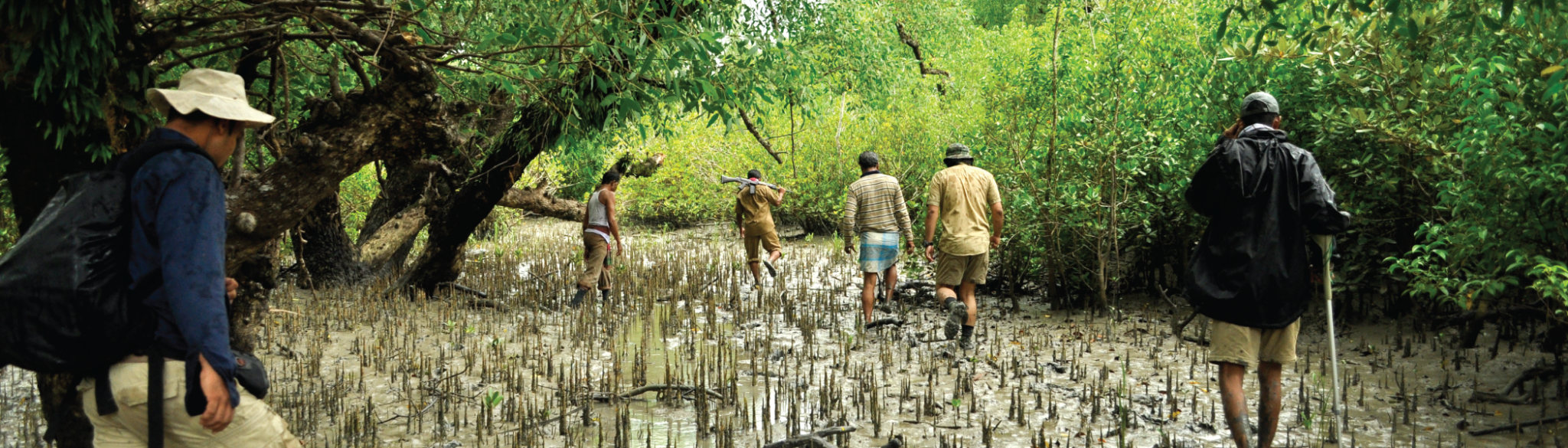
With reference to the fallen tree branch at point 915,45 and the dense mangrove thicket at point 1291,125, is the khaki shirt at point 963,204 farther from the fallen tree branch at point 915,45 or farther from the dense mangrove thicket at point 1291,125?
the fallen tree branch at point 915,45

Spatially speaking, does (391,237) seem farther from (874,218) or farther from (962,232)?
(962,232)

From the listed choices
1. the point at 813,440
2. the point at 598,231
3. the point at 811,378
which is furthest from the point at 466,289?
the point at 813,440

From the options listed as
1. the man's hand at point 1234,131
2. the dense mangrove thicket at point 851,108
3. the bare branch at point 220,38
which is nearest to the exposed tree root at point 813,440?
the dense mangrove thicket at point 851,108

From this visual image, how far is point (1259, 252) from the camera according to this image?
3.86 metres

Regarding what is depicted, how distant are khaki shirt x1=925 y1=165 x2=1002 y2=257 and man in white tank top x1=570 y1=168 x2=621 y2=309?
338 cm

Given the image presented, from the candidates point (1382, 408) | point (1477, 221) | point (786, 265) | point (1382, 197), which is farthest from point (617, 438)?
point (786, 265)

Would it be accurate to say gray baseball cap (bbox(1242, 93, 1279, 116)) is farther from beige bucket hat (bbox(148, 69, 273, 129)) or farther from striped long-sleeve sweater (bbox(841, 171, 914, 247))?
striped long-sleeve sweater (bbox(841, 171, 914, 247))

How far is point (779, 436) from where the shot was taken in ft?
15.9

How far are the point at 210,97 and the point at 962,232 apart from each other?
17.7ft

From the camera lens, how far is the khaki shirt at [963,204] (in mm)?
7020

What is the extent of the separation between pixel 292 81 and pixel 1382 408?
6904mm

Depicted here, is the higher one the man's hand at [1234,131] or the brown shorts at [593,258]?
the man's hand at [1234,131]

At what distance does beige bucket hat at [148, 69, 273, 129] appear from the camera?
2469 mm

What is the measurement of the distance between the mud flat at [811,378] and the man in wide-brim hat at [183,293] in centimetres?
219
